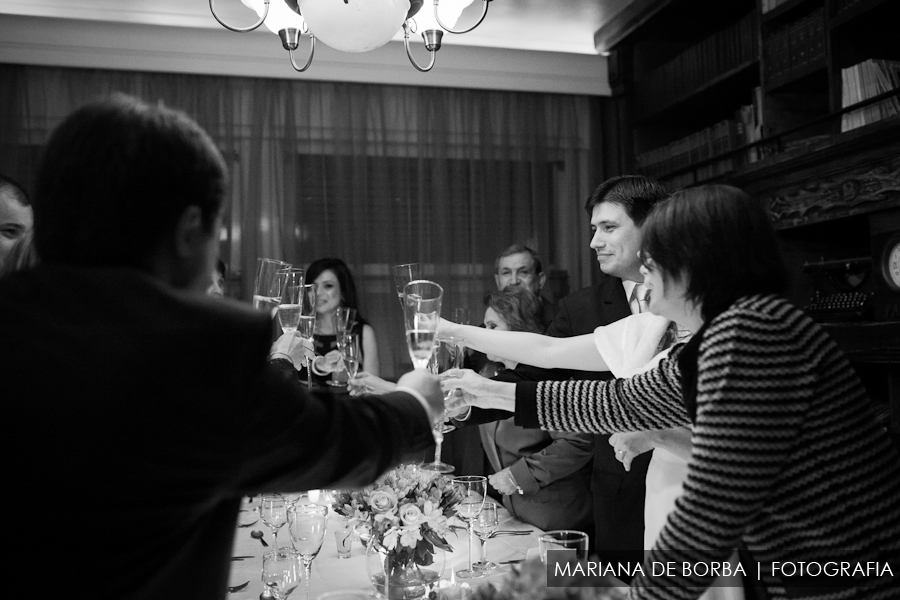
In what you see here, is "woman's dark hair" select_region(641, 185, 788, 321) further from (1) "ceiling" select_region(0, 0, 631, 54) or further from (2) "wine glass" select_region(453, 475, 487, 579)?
(1) "ceiling" select_region(0, 0, 631, 54)

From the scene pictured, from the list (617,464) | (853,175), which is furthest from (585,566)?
(853,175)

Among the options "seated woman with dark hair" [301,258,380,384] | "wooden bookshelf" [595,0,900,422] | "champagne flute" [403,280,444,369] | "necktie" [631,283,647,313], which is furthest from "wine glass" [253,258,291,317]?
"wooden bookshelf" [595,0,900,422]

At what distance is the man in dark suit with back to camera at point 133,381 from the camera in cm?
74

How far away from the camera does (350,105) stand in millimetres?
4984

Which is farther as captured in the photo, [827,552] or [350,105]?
[350,105]

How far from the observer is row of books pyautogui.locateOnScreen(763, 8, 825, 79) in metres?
3.49

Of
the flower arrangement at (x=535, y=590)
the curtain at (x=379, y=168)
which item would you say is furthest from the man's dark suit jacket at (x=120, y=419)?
the curtain at (x=379, y=168)

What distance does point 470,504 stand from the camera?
72.6 inches

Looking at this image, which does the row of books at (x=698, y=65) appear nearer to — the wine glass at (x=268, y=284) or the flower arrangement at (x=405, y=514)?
the wine glass at (x=268, y=284)

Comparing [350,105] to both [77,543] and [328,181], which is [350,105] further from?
→ [77,543]

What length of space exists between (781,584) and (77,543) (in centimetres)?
99

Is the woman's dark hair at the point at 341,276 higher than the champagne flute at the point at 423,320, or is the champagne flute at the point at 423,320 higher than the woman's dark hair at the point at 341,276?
the woman's dark hair at the point at 341,276

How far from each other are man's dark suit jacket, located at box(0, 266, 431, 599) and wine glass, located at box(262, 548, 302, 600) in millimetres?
771

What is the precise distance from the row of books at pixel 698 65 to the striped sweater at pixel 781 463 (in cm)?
341
